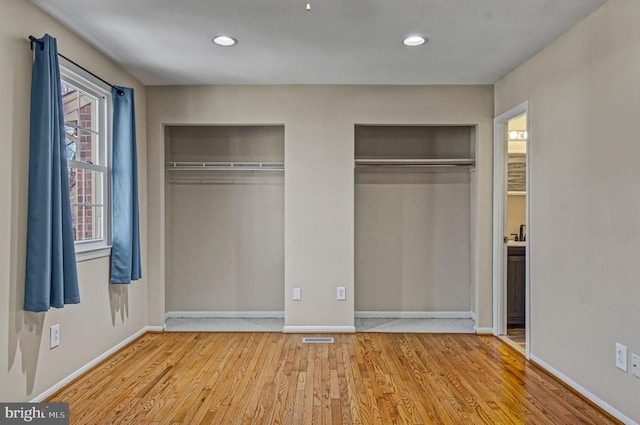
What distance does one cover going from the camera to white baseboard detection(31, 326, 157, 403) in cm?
276

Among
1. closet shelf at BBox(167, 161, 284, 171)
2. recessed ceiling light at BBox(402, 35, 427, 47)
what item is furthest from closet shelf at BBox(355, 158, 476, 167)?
recessed ceiling light at BBox(402, 35, 427, 47)

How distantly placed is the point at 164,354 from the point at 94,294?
774mm

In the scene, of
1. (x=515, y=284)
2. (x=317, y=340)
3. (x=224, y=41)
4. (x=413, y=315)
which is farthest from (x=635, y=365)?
(x=224, y=41)

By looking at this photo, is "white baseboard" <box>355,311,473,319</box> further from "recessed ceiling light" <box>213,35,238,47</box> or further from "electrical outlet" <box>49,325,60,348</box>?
"recessed ceiling light" <box>213,35,238,47</box>

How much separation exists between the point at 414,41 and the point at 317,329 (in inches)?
109

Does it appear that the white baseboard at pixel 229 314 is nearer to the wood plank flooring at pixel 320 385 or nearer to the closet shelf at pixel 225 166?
the wood plank flooring at pixel 320 385

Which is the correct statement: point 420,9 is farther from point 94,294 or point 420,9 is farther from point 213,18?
point 94,294

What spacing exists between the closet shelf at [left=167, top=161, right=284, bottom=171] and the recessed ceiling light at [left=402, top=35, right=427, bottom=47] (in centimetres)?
191

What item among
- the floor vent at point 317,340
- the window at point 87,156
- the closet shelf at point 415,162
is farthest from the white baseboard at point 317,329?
the window at point 87,156

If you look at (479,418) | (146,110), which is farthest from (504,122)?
(146,110)

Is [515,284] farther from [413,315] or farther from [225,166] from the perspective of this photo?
[225,166]

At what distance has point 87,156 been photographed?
345 centimetres

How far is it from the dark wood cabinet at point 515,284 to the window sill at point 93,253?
3.76 m

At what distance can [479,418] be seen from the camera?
2488 mm
